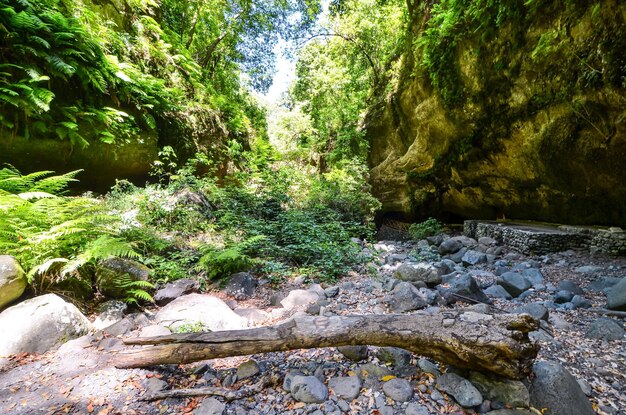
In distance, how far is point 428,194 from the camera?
32.3 ft

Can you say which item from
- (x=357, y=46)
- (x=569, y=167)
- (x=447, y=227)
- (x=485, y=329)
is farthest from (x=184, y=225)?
(x=357, y=46)

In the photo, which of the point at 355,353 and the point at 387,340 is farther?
the point at 355,353

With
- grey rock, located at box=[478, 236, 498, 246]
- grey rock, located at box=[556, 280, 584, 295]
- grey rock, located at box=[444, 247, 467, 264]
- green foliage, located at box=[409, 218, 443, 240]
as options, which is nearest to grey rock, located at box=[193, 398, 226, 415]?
grey rock, located at box=[556, 280, 584, 295]

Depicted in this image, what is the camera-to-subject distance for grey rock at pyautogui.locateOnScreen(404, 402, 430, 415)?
1522 mm

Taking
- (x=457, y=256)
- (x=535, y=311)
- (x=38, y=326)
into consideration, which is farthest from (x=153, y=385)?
(x=457, y=256)

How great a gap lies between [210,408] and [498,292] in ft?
11.9

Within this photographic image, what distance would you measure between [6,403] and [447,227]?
37.4 feet

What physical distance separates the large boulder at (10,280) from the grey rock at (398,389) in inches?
134

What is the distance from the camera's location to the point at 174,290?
3262 millimetres

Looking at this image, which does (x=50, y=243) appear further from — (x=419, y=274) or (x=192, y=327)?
(x=419, y=274)

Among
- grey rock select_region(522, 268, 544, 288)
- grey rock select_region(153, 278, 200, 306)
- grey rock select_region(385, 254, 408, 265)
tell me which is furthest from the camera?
grey rock select_region(385, 254, 408, 265)

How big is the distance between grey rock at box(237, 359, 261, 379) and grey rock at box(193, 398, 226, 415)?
26 cm

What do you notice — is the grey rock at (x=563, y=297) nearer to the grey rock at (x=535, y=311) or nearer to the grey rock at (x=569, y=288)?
the grey rock at (x=569, y=288)

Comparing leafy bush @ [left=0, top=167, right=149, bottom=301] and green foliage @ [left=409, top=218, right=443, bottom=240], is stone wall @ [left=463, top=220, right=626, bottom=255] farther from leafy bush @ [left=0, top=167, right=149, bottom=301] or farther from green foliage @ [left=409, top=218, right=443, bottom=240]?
leafy bush @ [left=0, top=167, right=149, bottom=301]
